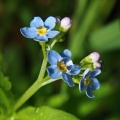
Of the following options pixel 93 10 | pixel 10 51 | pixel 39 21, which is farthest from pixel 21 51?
pixel 39 21

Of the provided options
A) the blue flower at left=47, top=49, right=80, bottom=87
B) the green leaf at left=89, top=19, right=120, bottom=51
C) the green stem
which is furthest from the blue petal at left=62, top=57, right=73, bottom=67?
the green leaf at left=89, top=19, right=120, bottom=51

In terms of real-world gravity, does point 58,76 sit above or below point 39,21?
below

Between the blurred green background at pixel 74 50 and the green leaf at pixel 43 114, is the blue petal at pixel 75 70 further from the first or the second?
the blurred green background at pixel 74 50

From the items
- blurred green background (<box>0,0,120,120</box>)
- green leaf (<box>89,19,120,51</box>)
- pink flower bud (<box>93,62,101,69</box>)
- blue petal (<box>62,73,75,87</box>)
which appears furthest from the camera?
green leaf (<box>89,19,120,51</box>)

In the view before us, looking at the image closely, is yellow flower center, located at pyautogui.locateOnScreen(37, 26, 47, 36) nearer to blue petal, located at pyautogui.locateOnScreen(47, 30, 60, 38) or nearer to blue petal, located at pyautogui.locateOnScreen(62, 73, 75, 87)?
blue petal, located at pyautogui.locateOnScreen(47, 30, 60, 38)

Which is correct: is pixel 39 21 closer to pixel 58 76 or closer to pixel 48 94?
pixel 58 76

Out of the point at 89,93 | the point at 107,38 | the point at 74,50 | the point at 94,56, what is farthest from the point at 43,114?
the point at 107,38

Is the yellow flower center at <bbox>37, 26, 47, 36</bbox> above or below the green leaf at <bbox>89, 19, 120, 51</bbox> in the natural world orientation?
below
